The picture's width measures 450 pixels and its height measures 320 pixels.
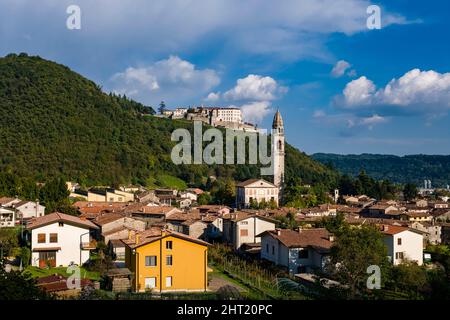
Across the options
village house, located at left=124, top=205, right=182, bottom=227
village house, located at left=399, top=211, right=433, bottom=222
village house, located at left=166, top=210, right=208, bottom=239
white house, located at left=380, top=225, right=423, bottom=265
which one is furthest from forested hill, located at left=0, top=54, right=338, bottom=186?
white house, located at left=380, top=225, right=423, bottom=265

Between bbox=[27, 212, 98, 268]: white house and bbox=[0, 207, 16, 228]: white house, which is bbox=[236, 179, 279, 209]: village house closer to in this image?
bbox=[0, 207, 16, 228]: white house

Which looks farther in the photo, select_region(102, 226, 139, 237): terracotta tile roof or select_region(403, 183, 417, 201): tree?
select_region(403, 183, 417, 201): tree

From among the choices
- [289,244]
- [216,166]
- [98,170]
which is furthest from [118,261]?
[216,166]

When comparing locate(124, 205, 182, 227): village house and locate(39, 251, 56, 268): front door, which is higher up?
locate(124, 205, 182, 227): village house

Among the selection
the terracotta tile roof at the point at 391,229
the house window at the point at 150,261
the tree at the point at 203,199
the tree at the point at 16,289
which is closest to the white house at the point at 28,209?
the house window at the point at 150,261

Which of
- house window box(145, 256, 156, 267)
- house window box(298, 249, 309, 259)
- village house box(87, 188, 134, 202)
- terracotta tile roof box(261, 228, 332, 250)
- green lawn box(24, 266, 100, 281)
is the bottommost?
green lawn box(24, 266, 100, 281)

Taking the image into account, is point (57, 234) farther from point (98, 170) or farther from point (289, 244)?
point (98, 170)
